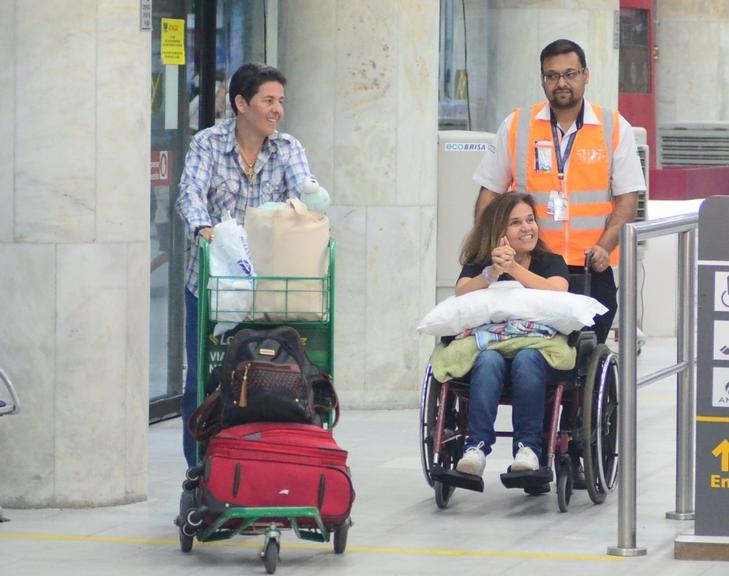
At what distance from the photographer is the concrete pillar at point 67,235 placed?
24.6 ft

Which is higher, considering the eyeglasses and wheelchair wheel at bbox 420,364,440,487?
the eyeglasses

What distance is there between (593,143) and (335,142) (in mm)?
2883

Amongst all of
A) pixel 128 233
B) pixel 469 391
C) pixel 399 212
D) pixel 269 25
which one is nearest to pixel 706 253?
pixel 469 391

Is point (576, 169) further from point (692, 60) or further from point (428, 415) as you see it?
point (692, 60)

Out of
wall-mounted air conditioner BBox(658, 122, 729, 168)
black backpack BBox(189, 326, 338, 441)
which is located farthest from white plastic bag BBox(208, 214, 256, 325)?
wall-mounted air conditioner BBox(658, 122, 729, 168)

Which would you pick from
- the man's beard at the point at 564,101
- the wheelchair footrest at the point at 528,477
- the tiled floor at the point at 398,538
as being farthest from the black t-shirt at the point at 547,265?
the tiled floor at the point at 398,538

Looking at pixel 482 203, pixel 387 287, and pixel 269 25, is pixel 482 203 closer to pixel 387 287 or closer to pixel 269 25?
pixel 387 287

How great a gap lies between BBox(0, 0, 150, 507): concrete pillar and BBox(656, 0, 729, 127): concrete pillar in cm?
2192

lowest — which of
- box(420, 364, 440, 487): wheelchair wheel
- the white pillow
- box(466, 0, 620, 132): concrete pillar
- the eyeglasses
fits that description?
box(420, 364, 440, 487): wheelchair wheel

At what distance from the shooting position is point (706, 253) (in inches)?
267

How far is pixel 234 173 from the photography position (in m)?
7.68

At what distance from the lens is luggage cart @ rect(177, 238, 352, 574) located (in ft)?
21.7

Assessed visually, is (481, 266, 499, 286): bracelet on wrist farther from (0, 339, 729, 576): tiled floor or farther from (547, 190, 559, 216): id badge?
(0, 339, 729, 576): tiled floor

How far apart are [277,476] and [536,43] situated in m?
8.75
